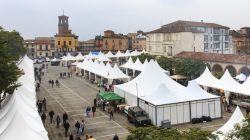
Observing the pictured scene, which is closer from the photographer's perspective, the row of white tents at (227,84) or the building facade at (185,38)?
the row of white tents at (227,84)

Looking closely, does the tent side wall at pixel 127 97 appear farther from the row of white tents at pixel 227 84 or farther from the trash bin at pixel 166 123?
the row of white tents at pixel 227 84

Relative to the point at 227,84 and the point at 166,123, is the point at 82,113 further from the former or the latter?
the point at 227,84

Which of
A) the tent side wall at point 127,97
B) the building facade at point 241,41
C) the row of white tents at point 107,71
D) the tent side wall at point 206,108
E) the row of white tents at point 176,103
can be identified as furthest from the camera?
the building facade at point 241,41

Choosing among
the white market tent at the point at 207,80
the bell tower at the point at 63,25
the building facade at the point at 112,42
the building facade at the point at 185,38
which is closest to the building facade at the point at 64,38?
the bell tower at the point at 63,25

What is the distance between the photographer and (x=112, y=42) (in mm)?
111000

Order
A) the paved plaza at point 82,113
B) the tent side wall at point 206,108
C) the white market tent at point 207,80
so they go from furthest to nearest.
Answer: the white market tent at point 207,80 → the tent side wall at point 206,108 → the paved plaza at point 82,113

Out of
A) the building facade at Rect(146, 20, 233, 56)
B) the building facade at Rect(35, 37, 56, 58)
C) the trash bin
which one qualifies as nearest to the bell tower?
the building facade at Rect(35, 37, 56, 58)

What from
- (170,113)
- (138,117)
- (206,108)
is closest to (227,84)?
(206,108)

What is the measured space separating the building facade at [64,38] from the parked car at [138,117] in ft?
284

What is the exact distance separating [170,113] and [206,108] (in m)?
3.10

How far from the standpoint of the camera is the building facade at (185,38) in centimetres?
6319

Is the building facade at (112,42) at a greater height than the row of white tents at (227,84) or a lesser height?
greater

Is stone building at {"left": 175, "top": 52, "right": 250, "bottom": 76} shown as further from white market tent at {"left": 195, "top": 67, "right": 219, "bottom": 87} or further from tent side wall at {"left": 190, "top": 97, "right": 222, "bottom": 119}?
tent side wall at {"left": 190, "top": 97, "right": 222, "bottom": 119}

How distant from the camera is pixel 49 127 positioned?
2616 cm
